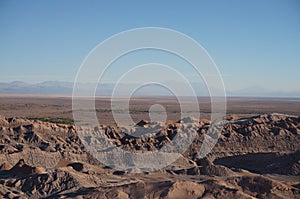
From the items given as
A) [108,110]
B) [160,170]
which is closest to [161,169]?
[160,170]

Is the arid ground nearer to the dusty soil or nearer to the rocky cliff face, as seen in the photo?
the rocky cliff face

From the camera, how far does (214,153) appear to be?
40062mm

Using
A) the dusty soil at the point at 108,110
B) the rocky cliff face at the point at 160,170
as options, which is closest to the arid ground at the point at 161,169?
the rocky cliff face at the point at 160,170

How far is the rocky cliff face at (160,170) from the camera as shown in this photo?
2133cm

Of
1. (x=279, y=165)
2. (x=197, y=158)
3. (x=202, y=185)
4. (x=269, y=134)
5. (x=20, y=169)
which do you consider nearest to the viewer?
(x=202, y=185)

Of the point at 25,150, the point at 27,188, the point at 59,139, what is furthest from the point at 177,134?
the point at 27,188

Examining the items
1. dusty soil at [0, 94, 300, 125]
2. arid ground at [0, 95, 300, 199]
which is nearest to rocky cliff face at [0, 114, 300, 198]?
arid ground at [0, 95, 300, 199]

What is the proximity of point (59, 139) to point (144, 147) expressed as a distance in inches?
Result: 346

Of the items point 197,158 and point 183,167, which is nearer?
point 183,167

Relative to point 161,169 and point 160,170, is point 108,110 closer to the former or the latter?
point 161,169

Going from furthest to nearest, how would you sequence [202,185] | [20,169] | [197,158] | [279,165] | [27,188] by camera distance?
[197,158] < [279,165] < [20,169] < [27,188] < [202,185]

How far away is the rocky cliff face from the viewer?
21328mm

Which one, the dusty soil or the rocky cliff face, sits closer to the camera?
the rocky cliff face

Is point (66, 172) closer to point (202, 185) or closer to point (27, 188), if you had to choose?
point (27, 188)
